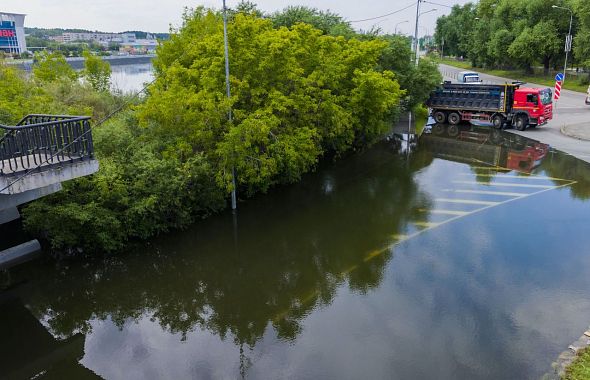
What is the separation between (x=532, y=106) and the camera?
28047 mm

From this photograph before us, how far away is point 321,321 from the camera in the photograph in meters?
10.1

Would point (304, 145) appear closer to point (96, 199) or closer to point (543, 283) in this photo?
point (96, 199)

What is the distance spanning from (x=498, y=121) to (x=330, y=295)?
2314cm

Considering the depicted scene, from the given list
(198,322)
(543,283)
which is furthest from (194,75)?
(543,283)

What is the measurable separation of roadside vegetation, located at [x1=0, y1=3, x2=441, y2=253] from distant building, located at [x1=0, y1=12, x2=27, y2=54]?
2534 inches

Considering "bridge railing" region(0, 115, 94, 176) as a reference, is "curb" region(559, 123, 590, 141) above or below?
below

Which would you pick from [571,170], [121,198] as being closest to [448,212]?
[571,170]

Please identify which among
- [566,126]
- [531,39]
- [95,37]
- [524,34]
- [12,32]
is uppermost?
[95,37]

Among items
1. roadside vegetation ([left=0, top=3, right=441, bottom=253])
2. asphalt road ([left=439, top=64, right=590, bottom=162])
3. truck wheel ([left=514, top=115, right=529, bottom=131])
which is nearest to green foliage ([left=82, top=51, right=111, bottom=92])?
roadside vegetation ([left=0, top=3, right=441, bottom=253])

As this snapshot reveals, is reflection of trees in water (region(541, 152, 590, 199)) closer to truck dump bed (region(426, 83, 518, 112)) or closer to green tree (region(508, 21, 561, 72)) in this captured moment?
truck dump bed (region(426, 83, 518, 112))

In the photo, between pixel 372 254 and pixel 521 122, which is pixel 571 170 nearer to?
→ pixel 521 122

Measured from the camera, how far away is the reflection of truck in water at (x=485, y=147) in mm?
22422

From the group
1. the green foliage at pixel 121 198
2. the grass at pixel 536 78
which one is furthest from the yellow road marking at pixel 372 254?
the grass at pixel 536 78

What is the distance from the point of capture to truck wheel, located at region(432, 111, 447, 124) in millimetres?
32062
